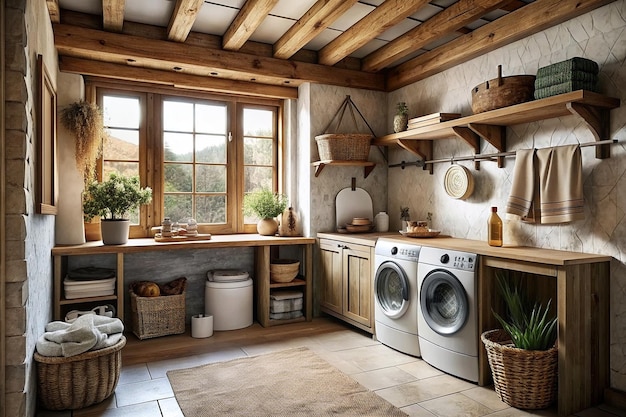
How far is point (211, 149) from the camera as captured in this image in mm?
4383

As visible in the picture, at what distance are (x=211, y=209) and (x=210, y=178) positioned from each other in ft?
0.99

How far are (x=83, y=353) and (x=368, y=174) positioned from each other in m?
3.01

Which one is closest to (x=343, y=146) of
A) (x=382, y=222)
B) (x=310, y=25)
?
(x=382, y=222)

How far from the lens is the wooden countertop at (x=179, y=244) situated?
337 cm

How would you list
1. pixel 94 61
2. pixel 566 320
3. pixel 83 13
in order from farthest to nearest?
pixel 94 61, pixel 83 13, pixel 566 320

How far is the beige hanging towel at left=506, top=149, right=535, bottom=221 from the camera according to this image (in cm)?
287

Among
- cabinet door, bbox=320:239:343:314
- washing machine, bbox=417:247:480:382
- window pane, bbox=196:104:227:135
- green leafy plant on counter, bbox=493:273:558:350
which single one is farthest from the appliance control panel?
window pane, bbox=196:104:227:135

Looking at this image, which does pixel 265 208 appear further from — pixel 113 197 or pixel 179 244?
pixel 113 197

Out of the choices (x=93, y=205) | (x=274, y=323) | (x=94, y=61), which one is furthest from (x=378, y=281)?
(x=94, y=61)

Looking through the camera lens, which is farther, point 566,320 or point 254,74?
point 254,74

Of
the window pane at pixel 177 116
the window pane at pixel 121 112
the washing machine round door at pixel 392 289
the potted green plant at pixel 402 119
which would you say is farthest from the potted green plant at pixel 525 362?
the window pane at pixel 121 112

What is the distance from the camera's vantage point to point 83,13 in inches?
134

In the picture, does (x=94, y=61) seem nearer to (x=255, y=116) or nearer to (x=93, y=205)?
(x=93, y=205)

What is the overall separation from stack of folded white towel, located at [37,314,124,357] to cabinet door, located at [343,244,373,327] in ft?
→ 6.27
